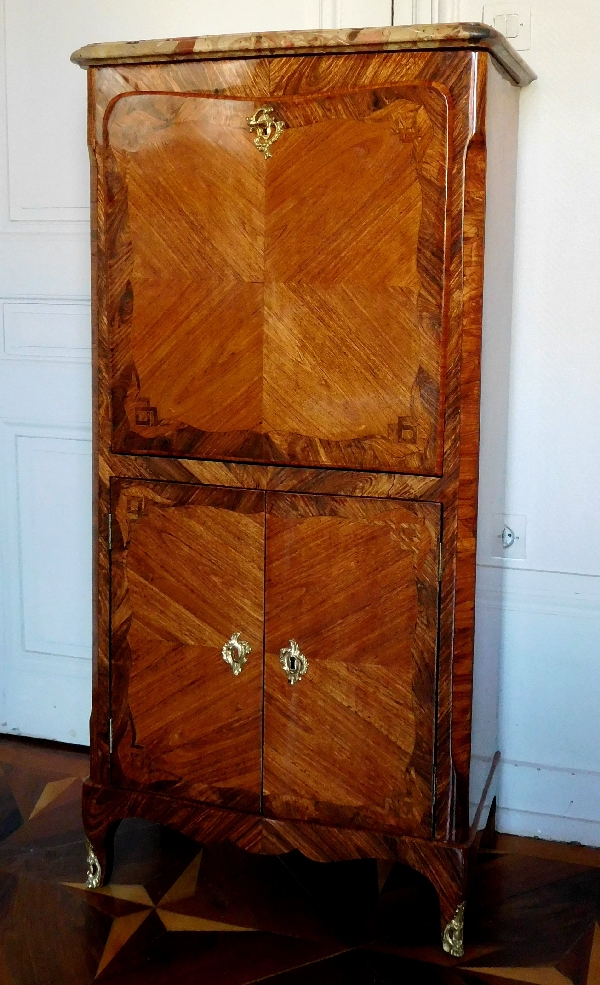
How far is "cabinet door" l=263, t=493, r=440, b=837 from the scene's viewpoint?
1860 millimetres

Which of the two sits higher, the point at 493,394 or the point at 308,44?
the point at 308,44

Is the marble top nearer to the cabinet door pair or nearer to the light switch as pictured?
the light switch

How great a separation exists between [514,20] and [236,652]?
1.46 meters

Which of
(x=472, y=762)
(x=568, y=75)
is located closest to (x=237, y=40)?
(x=568, y=75)

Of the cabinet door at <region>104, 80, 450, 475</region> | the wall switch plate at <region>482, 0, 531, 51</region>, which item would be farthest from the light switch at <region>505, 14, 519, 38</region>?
the cabinet door at <region>104, 80, 450, 475</region>

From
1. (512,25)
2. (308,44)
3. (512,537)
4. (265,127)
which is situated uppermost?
(512,25)

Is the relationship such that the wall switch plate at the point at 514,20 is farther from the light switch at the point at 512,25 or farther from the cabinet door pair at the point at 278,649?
the cabinet door pair at the point at 278,649

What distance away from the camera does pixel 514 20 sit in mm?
2207

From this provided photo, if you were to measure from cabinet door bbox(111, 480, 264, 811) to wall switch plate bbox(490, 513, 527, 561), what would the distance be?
69 cm

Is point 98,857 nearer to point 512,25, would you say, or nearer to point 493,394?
point 493,394

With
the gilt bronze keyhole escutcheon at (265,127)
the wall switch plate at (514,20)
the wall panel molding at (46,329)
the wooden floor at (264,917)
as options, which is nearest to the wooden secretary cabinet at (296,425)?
the gilt bronze keyhole escutcheon at (265,127)

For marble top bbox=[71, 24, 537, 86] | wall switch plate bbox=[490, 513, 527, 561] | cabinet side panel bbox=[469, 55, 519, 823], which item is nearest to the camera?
marble top bbox=[71, 24, 537, 86]

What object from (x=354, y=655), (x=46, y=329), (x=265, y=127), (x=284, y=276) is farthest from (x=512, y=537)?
(x=46, y=329)

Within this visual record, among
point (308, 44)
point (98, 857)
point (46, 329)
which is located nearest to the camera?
point (308, 44)
